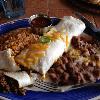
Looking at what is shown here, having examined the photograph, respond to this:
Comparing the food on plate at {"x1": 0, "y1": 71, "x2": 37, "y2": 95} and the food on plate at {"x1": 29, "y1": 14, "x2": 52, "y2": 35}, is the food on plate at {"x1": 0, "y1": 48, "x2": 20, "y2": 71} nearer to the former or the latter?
the food on plate at {"x1": 0, "y1": 71, "x2": 37, "y2": 95}

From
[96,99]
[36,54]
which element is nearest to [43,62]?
[36,54]

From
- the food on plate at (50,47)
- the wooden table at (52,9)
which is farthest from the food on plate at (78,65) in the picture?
the wooden table at (52,9)

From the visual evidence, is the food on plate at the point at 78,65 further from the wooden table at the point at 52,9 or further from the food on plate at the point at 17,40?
the wooden table at the point at 52,9

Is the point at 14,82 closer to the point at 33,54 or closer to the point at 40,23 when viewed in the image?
the point at 33,54

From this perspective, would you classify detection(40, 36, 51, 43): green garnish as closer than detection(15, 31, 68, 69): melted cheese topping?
No

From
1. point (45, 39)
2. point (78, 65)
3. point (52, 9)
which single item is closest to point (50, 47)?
point (45, 39)

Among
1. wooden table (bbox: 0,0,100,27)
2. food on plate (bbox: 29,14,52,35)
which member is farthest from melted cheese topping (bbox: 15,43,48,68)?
wooden table (bbox: 0,0,100,27)
